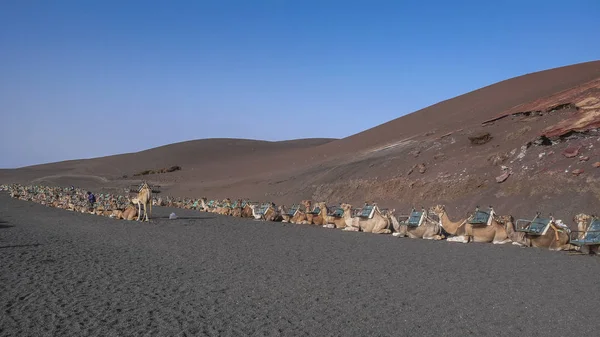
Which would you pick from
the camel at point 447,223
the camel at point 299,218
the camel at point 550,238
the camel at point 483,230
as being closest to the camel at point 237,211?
the camel at point 299,218

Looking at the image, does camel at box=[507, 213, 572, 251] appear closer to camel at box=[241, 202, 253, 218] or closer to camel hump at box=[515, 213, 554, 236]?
camel hump at box=[515, 213, 554, 236]

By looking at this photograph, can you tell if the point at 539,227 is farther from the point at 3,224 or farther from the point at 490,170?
the point at 3,224

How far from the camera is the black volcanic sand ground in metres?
8.21

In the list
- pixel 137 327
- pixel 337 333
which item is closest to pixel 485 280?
pixel 337 333

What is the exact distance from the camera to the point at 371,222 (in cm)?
2156

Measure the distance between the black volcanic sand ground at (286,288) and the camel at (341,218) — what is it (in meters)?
4.89

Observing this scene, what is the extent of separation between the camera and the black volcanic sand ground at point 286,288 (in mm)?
8211

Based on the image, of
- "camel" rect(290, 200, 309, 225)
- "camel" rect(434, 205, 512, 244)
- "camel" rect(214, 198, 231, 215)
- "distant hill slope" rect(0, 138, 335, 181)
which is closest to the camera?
"camel" rect(434, 205, 512, 244)

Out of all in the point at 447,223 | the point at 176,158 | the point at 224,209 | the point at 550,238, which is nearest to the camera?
the point at 550,238

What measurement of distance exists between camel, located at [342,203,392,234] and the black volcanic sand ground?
10.2 feet

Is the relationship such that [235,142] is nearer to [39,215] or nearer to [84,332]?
[39,215]

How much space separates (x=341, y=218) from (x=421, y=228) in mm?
5100

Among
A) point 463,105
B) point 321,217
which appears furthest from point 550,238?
point 463,105

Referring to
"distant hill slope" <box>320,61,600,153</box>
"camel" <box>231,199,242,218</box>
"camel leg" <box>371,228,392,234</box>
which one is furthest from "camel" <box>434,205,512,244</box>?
"distant hill slope" <box>320,61,600,153</box>
